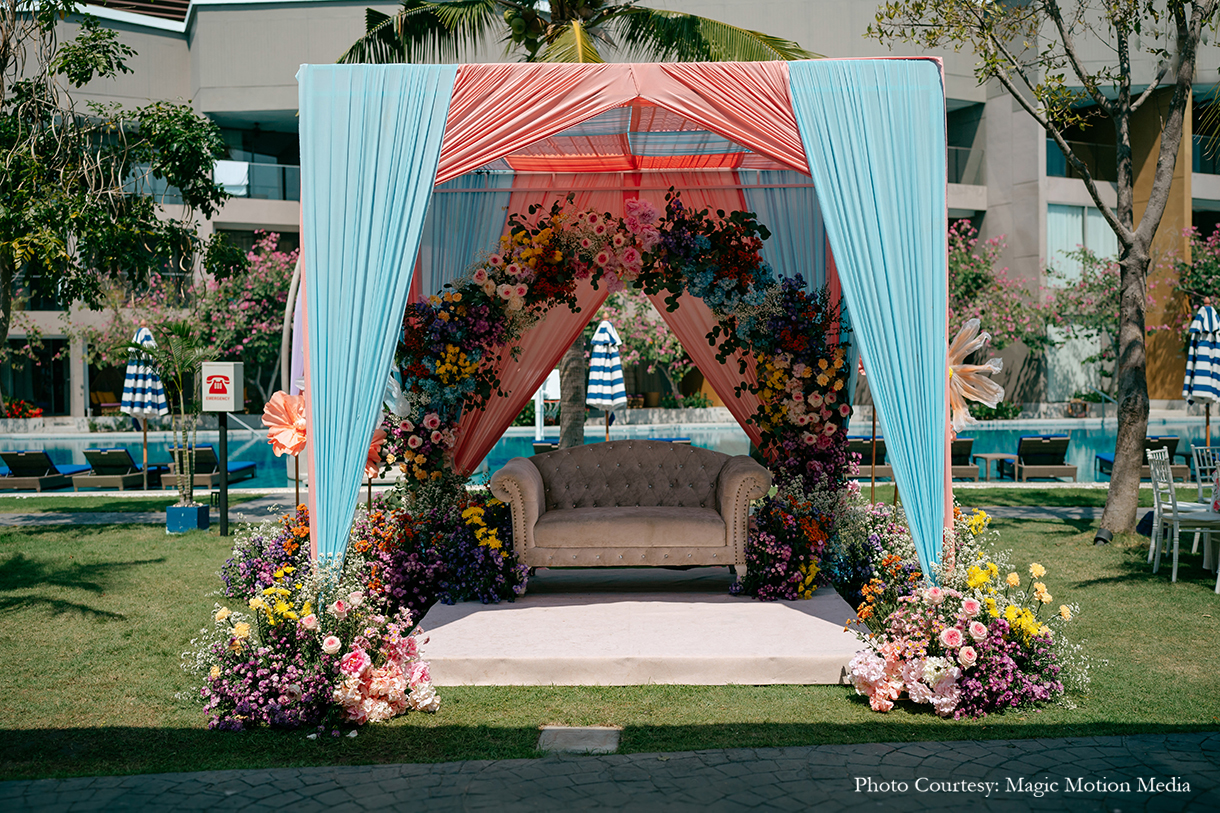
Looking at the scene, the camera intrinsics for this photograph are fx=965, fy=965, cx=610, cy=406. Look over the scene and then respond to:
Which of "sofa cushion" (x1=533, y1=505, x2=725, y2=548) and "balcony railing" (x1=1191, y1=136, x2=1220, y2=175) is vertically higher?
"balcony railing" (x1=1191, y1=136, x2=1220, y2=175)

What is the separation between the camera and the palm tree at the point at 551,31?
32.3ft

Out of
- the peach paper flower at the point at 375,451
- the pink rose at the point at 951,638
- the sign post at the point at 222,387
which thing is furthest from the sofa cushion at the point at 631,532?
the sign post at the point at 222,387

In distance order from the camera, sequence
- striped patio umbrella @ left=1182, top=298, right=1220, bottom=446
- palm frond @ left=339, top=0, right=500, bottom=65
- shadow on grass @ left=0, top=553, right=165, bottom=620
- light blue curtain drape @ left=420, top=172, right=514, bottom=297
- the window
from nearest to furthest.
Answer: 1. shadow on grass @ left=0, top=553, right=165, bottom=620
2. light blue curtain drape @ left=420, top=172, right=514, bottom=297
3. palm frond @ left=339, top=0, right=500, bottom=65
4. striped patio umbrella @ left=1182, top=298, right=1220, bottom=446
5. the window

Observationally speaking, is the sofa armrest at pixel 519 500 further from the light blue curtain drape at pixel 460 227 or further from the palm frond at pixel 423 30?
the palm frond at pixel 423 30

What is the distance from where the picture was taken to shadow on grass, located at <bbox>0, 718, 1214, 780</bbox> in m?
4.04

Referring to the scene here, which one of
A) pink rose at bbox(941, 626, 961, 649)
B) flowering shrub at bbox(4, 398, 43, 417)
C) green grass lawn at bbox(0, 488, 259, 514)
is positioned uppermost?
flowering shrub at bbox(4, 398, 43, 417)

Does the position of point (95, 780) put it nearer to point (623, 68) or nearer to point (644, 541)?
point (644, 541)

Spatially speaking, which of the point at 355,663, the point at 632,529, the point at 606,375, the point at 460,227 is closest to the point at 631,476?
the point at 632,529

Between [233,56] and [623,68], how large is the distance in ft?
75.0

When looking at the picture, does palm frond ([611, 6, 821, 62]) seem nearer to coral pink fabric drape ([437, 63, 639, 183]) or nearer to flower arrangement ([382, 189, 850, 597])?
flower arrangement ([382, 189, 850, 597])

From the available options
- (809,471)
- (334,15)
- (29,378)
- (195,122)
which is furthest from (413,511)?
(29,378)

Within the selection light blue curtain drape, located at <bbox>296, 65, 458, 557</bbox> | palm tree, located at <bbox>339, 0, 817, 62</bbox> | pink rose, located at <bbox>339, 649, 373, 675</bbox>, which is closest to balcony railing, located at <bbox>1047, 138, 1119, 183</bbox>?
palm tree, located at <bbox>339, 0, 817, 62</bbox>

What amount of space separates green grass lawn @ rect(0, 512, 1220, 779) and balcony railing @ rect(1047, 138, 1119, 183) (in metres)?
22.1

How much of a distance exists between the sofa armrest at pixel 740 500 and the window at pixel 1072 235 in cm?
2218
